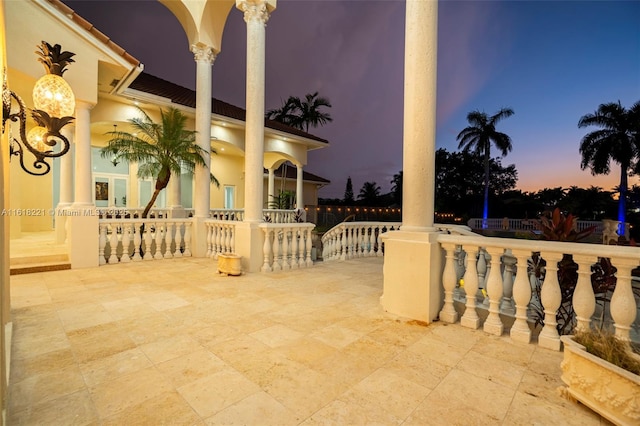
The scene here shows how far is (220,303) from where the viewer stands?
12.3ft

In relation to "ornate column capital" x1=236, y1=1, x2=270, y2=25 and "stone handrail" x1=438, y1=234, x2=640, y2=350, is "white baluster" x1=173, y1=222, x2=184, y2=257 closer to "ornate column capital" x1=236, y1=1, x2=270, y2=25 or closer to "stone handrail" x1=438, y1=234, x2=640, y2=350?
"ornate column capital" x1=236, y1=1, x2=270, y2=25

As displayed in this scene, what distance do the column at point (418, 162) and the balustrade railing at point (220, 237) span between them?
13.7 ft

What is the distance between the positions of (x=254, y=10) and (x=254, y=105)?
199 centimetres

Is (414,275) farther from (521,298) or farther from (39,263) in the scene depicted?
(39,263)

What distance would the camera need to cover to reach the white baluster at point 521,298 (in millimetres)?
2695

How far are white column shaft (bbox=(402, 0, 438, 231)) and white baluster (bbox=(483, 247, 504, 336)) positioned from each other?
2.35ft

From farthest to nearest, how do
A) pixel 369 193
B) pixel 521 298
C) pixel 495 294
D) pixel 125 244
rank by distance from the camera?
pixel 369 193 < pixel 125 244 < pixel 495 294 < pixel 521 298

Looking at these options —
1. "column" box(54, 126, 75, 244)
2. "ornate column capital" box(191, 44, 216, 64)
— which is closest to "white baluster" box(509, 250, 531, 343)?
"ornate column capital" box(191, 44, 216, 64)

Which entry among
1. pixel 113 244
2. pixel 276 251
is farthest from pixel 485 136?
pixel 113 244

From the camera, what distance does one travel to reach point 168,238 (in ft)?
22.9

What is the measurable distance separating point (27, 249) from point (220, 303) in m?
6.15

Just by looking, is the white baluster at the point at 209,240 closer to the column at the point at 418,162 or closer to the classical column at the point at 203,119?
the classical column at the point at 203,119

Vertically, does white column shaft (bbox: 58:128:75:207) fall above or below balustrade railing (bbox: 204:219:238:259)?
above

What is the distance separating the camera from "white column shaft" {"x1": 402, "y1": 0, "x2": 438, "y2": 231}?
326 cm
